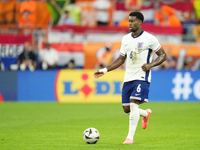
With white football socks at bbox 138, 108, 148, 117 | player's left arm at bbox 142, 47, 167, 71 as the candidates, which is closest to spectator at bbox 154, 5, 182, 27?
white football socks at bbox 138, 108, 148, 117

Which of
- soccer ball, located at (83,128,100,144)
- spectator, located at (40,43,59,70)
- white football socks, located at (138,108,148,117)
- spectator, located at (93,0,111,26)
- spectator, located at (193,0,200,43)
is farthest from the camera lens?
spectator, located at (93,0,111,26)

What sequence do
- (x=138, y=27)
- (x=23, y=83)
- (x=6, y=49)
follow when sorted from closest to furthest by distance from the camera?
(x=138, y=27) → (x=23, y=83) → (x=6, y=49)

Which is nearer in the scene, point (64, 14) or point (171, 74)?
point (171, 74)

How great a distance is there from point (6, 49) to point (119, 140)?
11768 mm

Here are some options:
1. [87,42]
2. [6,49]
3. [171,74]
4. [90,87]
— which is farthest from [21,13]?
[171,74]

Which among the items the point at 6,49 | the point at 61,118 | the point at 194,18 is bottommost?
the point at 61,118

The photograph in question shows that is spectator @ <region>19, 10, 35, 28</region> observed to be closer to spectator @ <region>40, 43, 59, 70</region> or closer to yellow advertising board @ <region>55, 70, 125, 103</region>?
spectator @ <region>40, 43, 59, 70</region>

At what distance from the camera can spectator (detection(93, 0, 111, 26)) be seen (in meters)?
21.2

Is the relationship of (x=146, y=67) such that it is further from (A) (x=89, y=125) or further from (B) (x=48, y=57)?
(B) (x=48, y=57)

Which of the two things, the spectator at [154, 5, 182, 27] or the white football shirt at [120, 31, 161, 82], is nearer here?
the white football shirt at [120, 31, 161, 82]

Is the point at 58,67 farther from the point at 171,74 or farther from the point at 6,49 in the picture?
the point at 171,74

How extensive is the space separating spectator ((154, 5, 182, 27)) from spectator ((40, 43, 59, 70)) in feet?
18.8

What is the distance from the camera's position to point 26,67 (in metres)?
18.6

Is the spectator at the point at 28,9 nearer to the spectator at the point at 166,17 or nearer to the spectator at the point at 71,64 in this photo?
the spectator at the point at 71,64
